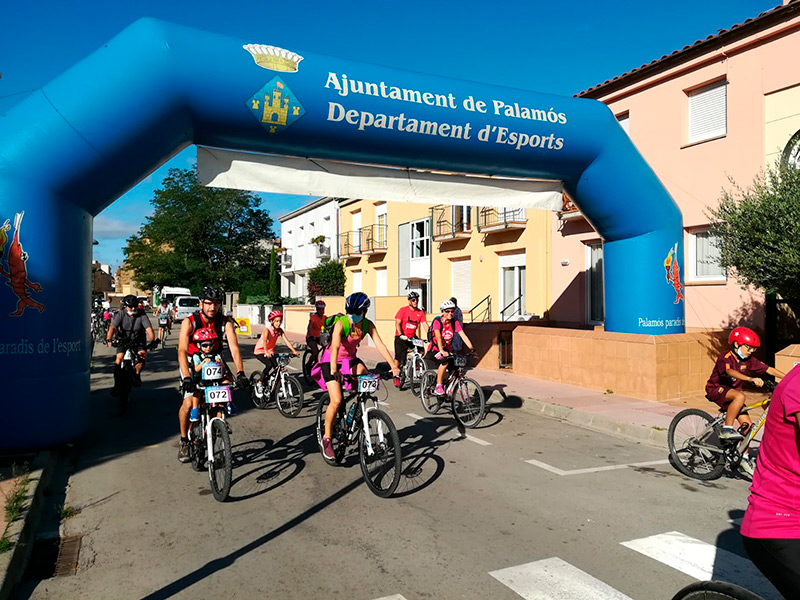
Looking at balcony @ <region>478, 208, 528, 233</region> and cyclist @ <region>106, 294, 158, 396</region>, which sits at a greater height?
balcony @ <region>478, 208, 528, 233</region>

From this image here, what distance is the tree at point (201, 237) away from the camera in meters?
50.4

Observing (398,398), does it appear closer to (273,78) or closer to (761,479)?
(273,78)

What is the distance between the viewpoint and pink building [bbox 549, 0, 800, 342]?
1252 cm

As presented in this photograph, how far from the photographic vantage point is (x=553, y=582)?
3.94 meters

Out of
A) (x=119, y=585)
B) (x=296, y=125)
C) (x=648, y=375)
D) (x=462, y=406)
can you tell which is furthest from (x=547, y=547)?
(x=648, y=375)

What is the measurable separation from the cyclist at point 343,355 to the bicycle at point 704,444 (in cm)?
311

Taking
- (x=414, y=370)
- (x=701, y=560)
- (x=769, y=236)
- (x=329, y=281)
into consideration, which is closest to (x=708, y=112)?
(x=769, y=236)

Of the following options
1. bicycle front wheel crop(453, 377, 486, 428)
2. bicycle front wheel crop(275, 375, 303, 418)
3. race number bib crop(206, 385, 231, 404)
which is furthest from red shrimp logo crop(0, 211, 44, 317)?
bicycle front wheel crop(453, 377, 486, 428)

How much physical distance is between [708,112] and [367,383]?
39.6 feet

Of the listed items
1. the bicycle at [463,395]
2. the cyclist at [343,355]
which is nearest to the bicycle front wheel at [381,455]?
the cyclist at [343,355]

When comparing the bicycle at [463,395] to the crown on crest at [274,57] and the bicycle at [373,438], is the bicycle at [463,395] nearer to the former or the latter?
the bicycle at [373,438]

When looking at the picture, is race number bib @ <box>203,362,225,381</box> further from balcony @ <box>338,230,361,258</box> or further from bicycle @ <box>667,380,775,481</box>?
balcony @ <box>338,230,361,258</box>

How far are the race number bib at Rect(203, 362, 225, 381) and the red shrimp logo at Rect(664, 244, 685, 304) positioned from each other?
8.43m

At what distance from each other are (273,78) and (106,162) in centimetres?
230
